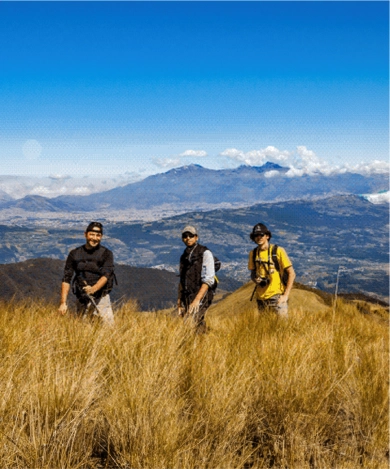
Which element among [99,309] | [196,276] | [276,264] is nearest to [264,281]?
[276,264]

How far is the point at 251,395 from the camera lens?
11.5 feet

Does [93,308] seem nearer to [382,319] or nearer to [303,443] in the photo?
[303,443]

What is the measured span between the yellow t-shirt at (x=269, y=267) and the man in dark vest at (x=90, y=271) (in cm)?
229

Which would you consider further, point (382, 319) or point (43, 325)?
point (382, 319)

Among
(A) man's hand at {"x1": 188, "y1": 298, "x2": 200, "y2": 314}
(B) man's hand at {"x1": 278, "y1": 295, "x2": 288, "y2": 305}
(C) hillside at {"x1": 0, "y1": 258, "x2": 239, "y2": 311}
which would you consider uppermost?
(A) man's hand at {"x1": 188, "y1": 298, "x2": 200, "y2": 314}

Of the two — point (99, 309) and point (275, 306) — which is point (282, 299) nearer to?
point (275, 306)

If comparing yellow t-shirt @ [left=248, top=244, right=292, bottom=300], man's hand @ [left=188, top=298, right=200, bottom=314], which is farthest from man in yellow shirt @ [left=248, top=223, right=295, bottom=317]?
man's hand @ [left=188, top=298, right=200, bottom=314]

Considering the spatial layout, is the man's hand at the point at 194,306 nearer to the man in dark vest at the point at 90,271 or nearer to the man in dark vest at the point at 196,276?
the man in dark vest at the point at 196,276

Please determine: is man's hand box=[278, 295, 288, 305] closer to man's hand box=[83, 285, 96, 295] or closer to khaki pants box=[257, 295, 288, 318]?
khaki pants box=[257, 295, 288, 318]

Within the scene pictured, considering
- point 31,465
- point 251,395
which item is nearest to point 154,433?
point 31,465

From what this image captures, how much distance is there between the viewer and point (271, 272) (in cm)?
712

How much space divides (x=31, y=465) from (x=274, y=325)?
462cm

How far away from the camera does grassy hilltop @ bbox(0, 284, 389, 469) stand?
8.91ft

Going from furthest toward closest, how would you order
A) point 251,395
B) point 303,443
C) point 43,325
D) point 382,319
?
point 382,319, point 43,325, point 251,395, point 303,443
